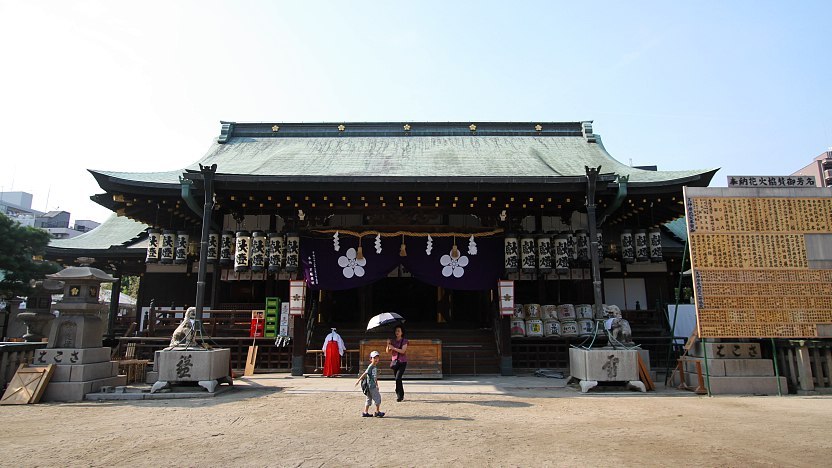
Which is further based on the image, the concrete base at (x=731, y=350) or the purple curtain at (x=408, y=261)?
the purple curtain at (x=408, y=261)

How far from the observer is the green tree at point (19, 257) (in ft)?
72.1

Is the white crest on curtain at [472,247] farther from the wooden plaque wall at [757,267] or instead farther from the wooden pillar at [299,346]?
the wooden plaque wall at [757,267]

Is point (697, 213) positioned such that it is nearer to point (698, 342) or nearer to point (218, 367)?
point (698, 342)

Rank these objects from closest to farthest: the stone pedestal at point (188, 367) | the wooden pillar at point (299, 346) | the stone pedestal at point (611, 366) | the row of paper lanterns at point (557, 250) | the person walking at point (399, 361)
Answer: the person walking at point (399, 361) → the stone pedestal at point (188, 367) → the stone pedestal at point (611, 366) → the wooden pillar at point (299, 346) → the row of paper lanterns at point (557, 250)

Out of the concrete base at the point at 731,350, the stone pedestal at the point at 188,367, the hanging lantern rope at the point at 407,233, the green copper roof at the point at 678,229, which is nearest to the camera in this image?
the concrete base at the point at 731,350

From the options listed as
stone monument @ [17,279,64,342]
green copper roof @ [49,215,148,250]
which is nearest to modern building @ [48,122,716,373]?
green copper roof @ [49,215,148,250]

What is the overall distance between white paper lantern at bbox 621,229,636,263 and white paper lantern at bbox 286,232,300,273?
9740 millimetres

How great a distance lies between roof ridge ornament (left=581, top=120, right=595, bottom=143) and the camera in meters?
19.5

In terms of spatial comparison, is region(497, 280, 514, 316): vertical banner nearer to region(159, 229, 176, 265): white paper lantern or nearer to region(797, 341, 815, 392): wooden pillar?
region(797, 341, 815, 392): wooden pillar

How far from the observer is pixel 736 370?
9.98 metres

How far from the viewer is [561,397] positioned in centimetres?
973

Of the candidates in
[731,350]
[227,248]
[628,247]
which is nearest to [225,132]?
[227,248]

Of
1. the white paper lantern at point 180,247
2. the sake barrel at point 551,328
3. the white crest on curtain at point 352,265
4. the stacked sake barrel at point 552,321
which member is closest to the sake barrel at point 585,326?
the stacked sake barrel at point 552,321

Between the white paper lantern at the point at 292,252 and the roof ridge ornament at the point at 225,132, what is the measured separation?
826 cm
